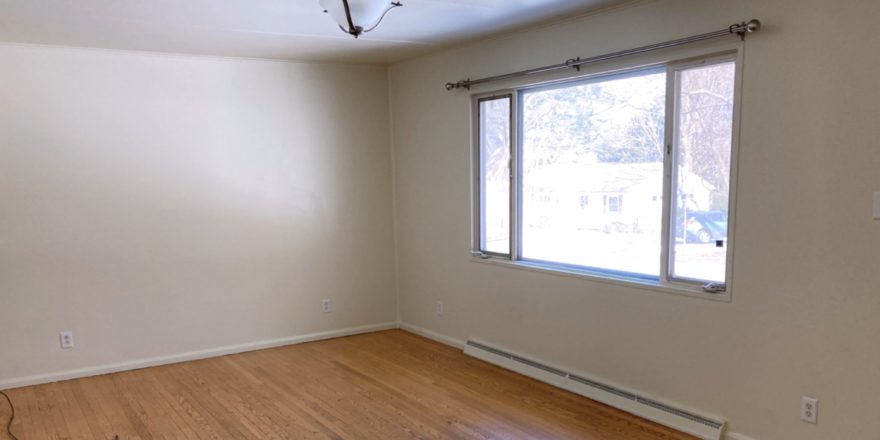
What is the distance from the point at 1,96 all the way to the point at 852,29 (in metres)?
4.92

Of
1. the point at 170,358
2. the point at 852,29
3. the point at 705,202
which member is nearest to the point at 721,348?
the point at 705,202

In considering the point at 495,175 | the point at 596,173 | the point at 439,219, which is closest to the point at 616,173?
the point at 596,173

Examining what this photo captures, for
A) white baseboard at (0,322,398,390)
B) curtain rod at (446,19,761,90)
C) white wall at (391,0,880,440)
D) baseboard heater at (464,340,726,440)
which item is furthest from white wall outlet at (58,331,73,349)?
white wall at (391,0,880,440)

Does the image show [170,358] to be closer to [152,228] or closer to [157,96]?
[152,228]

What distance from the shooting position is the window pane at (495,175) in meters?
3.98

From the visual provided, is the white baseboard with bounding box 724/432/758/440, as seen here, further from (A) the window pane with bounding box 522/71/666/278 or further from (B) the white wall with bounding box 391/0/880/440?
(A) the window pane with bounding box 522/71/666/278

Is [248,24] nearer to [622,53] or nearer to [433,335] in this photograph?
[622,53]

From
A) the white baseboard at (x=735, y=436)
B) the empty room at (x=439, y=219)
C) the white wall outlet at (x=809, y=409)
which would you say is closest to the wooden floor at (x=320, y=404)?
the empty room at (x=439, y=219)

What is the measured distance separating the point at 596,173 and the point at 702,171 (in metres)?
0.72

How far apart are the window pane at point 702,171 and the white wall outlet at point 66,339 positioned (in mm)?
4152

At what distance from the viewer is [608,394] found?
3.26 metres

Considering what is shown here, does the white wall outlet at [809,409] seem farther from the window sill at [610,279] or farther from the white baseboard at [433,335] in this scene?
the white baseboard at [433,335]

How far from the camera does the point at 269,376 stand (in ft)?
12.7

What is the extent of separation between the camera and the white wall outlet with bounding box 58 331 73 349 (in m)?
3.89
